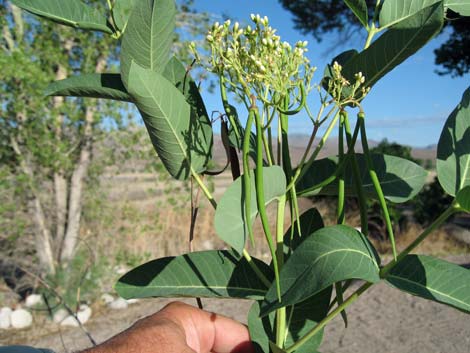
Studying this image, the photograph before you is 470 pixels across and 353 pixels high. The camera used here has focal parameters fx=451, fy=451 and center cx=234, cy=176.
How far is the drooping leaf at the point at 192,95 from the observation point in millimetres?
640

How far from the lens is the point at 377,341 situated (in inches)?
137

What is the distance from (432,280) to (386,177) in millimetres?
161

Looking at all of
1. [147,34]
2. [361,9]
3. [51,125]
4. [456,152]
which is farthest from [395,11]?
[51,125]

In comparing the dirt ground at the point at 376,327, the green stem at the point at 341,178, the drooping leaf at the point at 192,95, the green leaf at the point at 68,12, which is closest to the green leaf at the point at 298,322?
the green stem at the point at 341,178

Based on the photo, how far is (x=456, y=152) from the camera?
0.59m

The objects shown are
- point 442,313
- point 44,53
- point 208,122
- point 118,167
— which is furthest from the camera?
point 118,167

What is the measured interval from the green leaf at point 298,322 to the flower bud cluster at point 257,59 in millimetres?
314

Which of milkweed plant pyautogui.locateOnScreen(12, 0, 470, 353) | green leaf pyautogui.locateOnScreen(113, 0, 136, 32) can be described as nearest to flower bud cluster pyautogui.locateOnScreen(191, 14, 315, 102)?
milkweed plant pyautogui.locateOnScreen(12, 0, 470, 353)

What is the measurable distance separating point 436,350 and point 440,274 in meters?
3.15

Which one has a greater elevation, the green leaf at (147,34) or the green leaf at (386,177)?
the green leaf at (147,34)

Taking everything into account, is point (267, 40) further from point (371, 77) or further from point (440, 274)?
point (440, 274)

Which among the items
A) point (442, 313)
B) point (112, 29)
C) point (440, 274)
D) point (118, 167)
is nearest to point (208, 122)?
point (112, 29)

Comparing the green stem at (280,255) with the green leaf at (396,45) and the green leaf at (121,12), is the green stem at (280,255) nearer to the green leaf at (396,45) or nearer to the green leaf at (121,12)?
the green leaf at (396,45)

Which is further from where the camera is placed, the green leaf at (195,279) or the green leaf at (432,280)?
the green leaf at (195,279)
